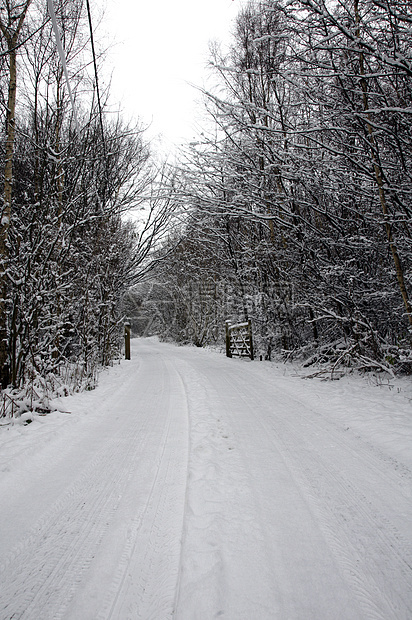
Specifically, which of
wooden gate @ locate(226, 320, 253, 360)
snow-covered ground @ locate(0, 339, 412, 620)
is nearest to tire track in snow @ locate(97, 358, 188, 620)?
snow-covered ground @ locate(0, 339, 412, 620)

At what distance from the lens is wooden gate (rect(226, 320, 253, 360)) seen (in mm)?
10555

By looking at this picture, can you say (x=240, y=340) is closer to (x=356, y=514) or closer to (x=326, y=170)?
(x=326, y=170)

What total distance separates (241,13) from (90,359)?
972 centimetres

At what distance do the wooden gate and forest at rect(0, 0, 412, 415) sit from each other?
2.12 feet

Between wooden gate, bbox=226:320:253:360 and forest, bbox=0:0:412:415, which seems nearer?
forest, bbox=0:0:412:415

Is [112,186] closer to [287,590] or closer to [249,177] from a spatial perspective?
[249,177]

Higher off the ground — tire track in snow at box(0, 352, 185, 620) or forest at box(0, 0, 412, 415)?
forest at box(0, 0, 412, 415)

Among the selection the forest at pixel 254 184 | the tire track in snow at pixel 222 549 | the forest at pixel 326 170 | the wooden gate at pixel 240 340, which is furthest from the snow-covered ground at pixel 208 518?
the wooden gate at pixel 240 340

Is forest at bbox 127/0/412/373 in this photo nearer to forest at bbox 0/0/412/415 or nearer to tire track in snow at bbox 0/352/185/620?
forest at bbox 0/0/412/415

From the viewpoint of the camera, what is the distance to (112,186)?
9.23 metres

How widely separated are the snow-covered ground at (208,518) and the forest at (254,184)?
6.24 ft

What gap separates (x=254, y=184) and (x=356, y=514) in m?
4.87

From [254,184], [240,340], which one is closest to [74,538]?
[254,184]

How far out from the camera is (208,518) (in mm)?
1689
